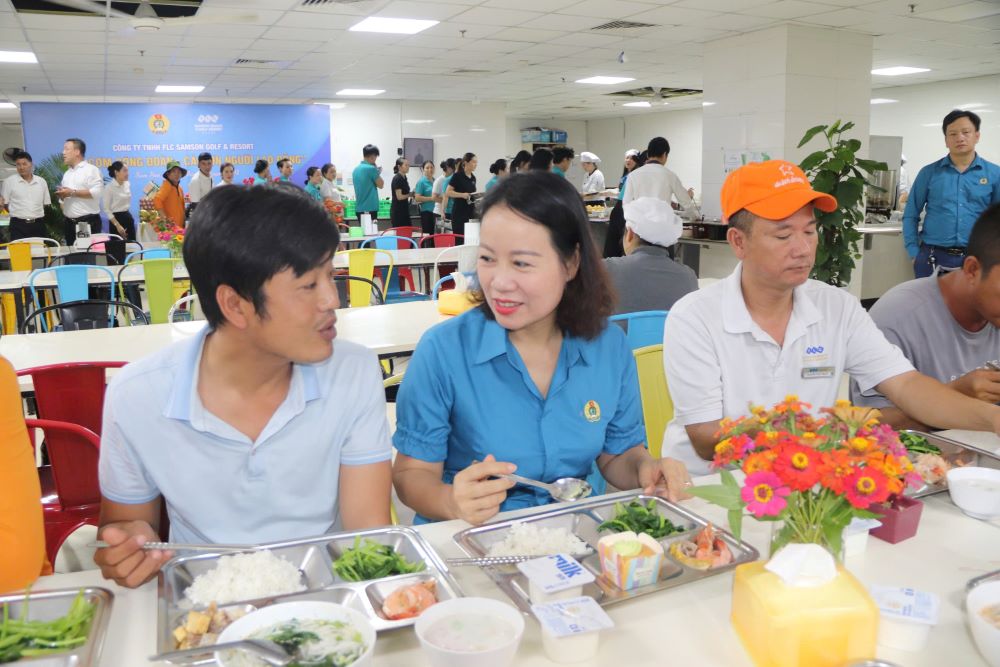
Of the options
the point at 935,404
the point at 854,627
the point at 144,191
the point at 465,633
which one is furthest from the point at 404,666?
the point at 144,191

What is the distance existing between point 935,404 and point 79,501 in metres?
2.40

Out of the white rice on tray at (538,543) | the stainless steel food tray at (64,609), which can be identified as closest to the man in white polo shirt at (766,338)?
the white rice on tray at (538,543)

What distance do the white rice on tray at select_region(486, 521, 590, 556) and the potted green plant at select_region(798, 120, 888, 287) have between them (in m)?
4.73

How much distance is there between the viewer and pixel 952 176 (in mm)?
6168

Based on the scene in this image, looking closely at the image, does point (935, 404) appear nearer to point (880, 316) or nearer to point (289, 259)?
point (880, 316)

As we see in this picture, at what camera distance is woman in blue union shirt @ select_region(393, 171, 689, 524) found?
64.6 inches

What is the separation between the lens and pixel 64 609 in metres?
1.14

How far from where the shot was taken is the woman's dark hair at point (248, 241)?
4.37 ft

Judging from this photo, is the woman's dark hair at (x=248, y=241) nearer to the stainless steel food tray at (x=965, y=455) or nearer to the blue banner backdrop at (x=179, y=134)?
the stainless steel food tray at (x=965, y=455)

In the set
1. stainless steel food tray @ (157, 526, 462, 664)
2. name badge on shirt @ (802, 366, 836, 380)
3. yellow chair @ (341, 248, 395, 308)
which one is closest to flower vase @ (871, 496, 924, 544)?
name badge on shirt @ (802, 366, 836, 380)

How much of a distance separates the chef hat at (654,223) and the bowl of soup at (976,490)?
6.57 feet

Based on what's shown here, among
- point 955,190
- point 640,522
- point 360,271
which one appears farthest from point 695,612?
point 955,190

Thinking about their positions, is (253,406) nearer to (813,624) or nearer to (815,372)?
(813,624)

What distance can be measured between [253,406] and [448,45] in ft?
26.2
